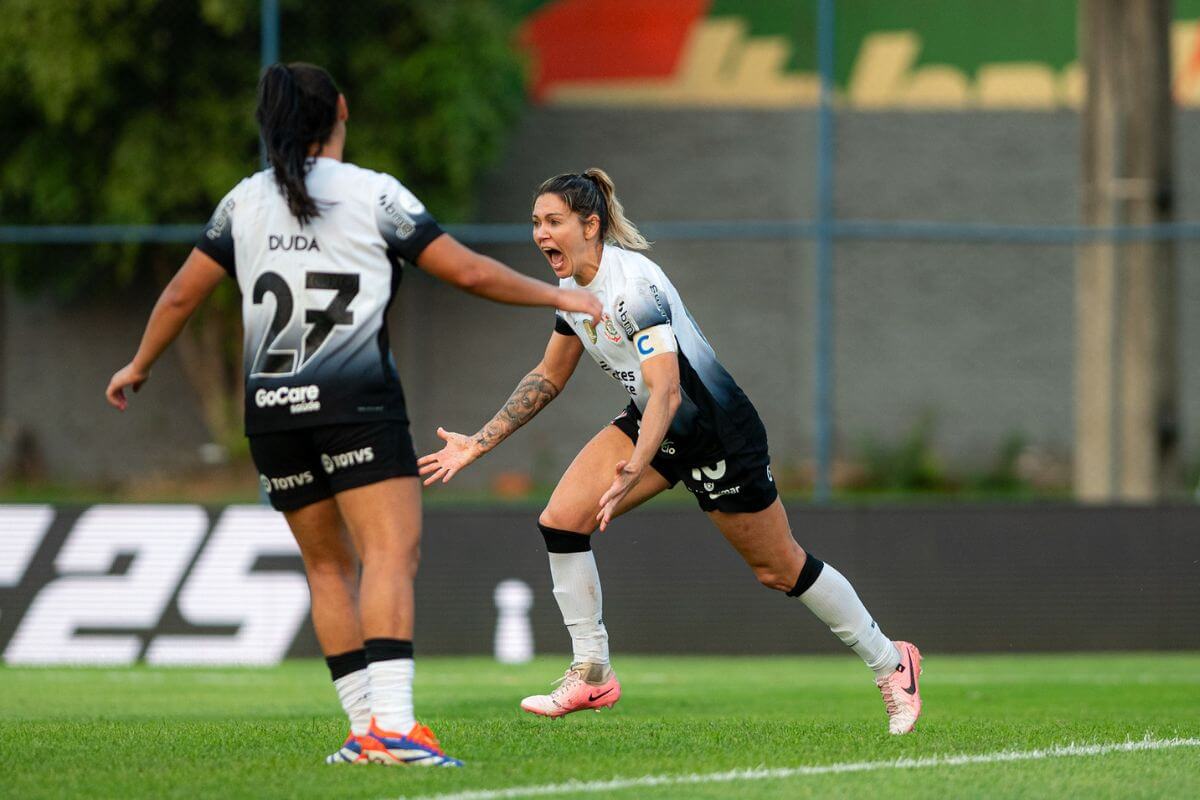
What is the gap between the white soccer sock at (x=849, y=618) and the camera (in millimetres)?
6641

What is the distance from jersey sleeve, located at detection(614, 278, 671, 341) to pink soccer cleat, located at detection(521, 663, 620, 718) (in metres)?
1.38

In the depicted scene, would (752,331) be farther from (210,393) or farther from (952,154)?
(210,393)

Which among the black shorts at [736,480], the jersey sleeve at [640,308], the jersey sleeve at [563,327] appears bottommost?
the black shorts at [736,480]

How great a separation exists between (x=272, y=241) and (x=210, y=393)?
43.2 ft

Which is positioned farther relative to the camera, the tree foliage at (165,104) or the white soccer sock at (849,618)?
the tree foliage at (165,104)

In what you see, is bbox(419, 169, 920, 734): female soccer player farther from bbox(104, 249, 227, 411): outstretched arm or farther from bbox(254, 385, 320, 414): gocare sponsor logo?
bbox(104, 249, 227, 411): outstretched arm

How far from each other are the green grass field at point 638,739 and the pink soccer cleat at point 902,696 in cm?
8

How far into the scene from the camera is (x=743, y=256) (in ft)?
77.2

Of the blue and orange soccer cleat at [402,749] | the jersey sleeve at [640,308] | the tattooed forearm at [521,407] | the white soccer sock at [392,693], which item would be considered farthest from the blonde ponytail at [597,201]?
the blue and orange soccer cleat at [402,749]

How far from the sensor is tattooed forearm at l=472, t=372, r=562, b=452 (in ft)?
21.6

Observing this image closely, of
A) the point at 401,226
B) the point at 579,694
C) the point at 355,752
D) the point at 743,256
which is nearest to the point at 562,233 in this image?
the point at 401,226

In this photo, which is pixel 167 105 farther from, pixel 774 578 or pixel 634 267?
pixel 774 578

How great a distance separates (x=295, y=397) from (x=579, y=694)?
2.09 meters

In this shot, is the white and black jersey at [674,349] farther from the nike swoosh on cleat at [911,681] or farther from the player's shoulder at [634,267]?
the nike swoosh on cleat at [911,681]
